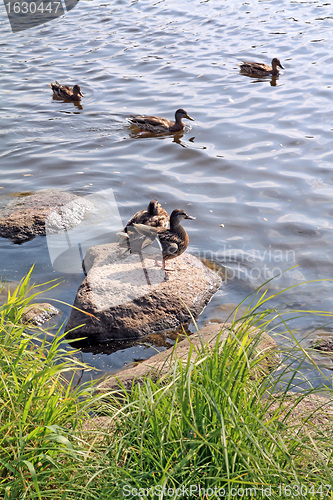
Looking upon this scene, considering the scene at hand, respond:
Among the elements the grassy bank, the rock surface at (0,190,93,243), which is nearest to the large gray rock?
the rock surface at (0,190,93,243)

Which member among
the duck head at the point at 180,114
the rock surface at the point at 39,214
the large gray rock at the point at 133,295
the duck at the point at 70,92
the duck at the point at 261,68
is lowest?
the large gray rock at the point at 133,295

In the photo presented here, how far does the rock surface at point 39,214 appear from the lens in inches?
275

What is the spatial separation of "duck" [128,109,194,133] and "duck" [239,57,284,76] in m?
3.42

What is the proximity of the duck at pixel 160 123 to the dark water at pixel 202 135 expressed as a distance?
225 mm

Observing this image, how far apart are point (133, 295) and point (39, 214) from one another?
244cm

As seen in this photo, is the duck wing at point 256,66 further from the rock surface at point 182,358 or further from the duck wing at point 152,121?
the rock surface at point 182,358

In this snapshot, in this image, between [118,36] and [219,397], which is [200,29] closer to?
[118,36]

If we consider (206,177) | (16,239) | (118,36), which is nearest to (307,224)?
(206,177)

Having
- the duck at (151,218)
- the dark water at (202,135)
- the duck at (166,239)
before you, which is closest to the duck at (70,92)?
the dark water at (202,135)

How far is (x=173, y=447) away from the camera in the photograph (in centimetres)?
255

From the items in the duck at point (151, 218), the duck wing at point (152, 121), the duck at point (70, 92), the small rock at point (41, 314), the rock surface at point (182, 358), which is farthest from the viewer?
the duck at point (70, 92)

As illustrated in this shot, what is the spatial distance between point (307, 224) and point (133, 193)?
9.08ft

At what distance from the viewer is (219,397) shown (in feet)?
8.43

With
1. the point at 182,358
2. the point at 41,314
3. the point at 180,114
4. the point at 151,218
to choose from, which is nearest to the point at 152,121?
the point at 180,114
